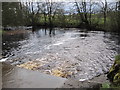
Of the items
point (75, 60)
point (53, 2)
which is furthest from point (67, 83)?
point (53, 2)

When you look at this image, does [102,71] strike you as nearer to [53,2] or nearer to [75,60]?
[75,60]

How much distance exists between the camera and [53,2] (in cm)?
1616

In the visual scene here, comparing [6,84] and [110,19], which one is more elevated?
[110,19]

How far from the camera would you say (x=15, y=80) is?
10.3ft

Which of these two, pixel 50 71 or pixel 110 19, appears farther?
pixel 110 19

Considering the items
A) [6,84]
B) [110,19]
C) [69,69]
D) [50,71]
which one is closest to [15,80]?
[6,84]

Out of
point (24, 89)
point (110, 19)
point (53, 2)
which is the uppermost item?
point (53, 2)

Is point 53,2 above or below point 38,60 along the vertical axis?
above

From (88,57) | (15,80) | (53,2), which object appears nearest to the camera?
(15,80)

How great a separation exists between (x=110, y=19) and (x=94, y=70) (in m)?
7.56

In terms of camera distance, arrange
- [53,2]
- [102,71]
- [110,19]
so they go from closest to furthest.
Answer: [102,71], [110,19], [53,2]

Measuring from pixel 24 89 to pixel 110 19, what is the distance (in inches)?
360

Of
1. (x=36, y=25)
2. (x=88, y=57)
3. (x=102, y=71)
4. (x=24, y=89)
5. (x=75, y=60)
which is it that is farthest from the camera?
(x=36, y=25)

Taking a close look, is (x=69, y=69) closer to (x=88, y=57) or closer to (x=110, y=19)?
(x=88, y=57)
